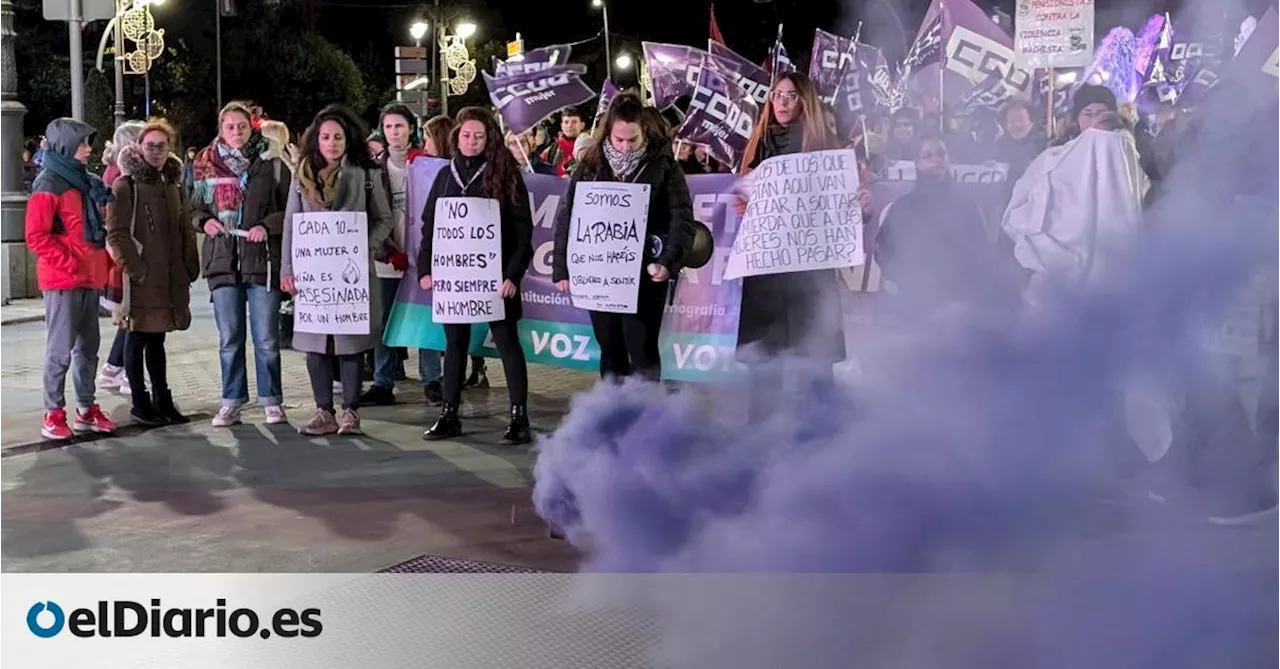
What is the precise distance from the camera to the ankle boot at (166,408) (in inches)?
318

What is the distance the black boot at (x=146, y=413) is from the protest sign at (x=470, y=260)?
6.40ft

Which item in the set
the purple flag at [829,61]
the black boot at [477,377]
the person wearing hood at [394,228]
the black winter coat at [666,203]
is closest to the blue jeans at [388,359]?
the person wearing hood at [394,228]

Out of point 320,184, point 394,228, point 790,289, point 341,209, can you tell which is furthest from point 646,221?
point 394,228

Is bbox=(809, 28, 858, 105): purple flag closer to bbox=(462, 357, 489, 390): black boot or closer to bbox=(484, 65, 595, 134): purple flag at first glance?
bbox=(484, 65, 595, 134): purple flag

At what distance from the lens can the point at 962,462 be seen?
3.81 m

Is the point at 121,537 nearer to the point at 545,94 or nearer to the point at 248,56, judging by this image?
the point at 545,94

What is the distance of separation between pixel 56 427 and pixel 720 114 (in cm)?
462

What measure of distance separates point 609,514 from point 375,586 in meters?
0.89

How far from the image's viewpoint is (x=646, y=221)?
6.97m

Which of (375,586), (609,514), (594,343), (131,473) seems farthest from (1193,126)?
(131,473)

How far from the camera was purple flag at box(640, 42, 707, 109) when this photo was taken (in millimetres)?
9781

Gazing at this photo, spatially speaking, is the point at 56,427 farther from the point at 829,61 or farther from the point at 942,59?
the point at 942,59

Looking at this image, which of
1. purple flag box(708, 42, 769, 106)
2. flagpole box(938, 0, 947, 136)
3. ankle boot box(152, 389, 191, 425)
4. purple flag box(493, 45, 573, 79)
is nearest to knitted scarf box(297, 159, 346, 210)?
→ ankle boot box(152, 389, 191, 425)

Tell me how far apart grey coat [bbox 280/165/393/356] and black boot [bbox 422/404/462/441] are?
0.62m
